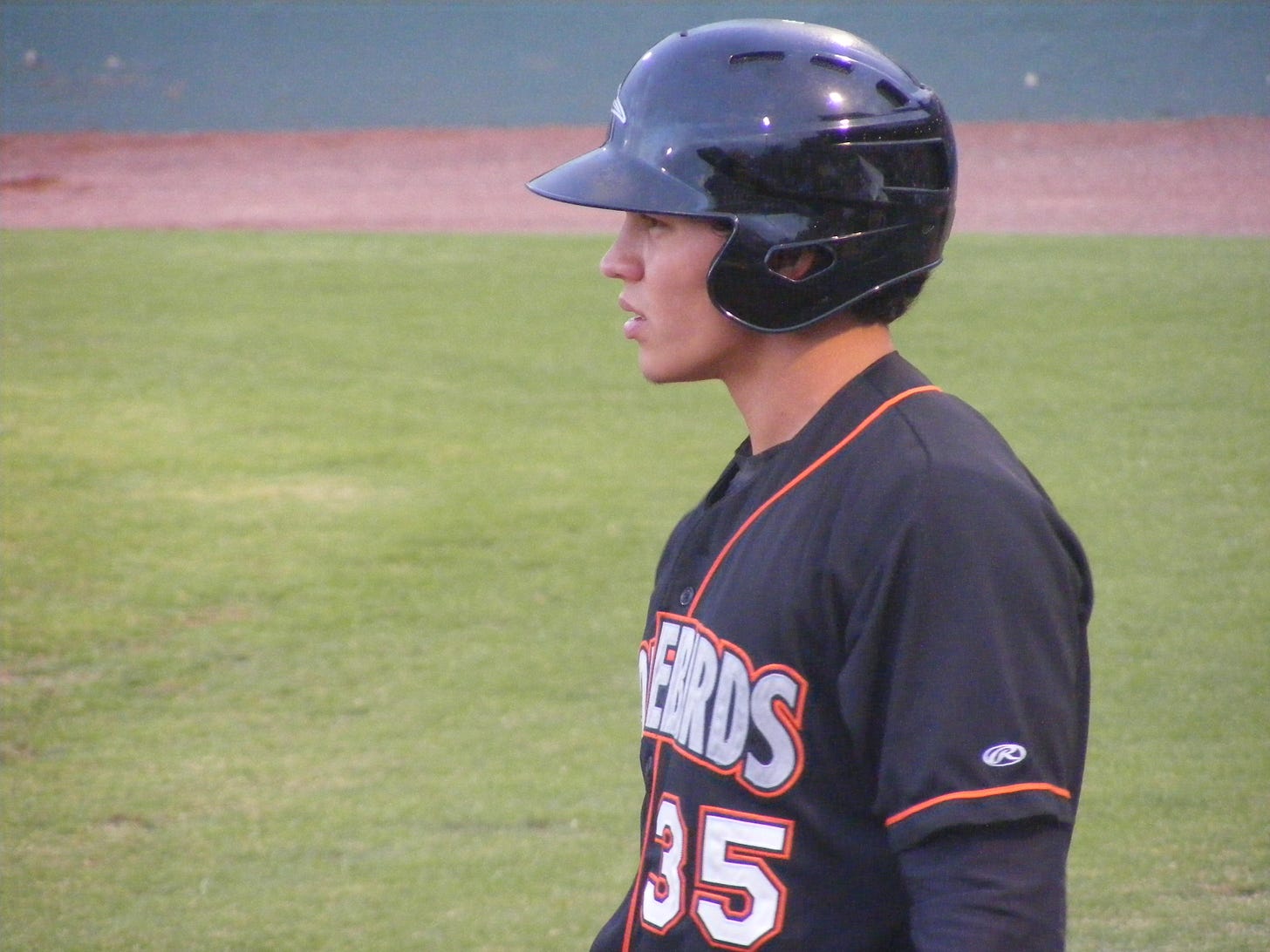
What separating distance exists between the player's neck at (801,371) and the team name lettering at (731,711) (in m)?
0.22

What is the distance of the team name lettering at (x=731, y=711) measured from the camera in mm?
1256

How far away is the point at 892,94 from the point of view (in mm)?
1406

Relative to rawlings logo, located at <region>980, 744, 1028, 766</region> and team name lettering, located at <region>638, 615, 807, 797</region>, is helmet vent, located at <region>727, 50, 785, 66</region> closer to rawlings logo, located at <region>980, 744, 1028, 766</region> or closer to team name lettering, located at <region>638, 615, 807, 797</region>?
team name lettering, located at <region>638, 615, 807, 797</region>

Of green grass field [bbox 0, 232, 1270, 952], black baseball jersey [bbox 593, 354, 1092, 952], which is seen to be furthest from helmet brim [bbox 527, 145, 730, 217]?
green grass field [bbox 0, 232, 1270, 952]

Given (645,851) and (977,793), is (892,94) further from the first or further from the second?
(645,851)

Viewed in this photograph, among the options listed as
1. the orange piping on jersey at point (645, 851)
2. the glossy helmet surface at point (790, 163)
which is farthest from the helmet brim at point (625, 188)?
the orange piping on jersey at point (645, 851)

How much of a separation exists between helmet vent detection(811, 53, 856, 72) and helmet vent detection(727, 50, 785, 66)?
3cm

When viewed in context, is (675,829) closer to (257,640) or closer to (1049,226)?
(257,640)

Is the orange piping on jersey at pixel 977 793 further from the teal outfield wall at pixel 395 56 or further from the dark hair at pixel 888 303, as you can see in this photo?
the teal outfield wall at pixel 395 56

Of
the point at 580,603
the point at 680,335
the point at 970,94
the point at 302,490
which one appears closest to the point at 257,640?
the point at 580,603

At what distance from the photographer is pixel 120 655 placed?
5285 mm

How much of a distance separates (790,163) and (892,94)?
0.13 m

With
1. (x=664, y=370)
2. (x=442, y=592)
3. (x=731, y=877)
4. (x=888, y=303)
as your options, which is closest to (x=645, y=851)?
(x=731, y=877)

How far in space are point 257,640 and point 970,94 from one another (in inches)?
621
